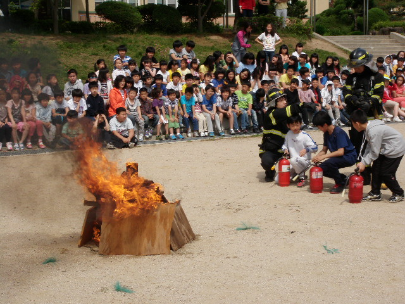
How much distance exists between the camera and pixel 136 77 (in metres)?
13.9

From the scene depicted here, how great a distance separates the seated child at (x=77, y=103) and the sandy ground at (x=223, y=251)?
10.4ft

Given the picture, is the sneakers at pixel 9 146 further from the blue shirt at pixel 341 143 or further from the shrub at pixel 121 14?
the shrub at pixel 121 14

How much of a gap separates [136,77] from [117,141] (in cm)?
242

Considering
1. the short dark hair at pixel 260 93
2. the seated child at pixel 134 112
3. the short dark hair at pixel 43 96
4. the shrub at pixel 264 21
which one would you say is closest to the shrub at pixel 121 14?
the shrub at pixel 264 21

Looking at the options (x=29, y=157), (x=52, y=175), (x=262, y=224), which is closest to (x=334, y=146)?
(x=262, y=224)

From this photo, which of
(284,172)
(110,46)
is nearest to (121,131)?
(284,172)

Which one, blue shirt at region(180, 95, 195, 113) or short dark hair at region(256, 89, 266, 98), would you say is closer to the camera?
short dark hair at region(256, 89, 266, 98)

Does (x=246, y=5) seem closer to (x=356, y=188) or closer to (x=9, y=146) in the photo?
(x=9, y=146)

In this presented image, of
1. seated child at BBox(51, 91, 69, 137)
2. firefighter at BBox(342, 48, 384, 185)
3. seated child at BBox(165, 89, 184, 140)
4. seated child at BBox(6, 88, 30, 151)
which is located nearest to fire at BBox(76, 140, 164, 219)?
firefighter at BBox(342, 48, 384, 185)

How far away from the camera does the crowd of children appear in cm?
1174

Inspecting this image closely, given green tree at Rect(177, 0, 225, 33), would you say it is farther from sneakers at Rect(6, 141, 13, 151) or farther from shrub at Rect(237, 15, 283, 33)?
sneakers at Rect(6, 141, 13, 151)

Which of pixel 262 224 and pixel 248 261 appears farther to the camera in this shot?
pixel 262 224

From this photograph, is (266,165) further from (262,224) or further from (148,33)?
(148,33)

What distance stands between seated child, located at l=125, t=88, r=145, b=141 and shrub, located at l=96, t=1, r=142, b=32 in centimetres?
937
